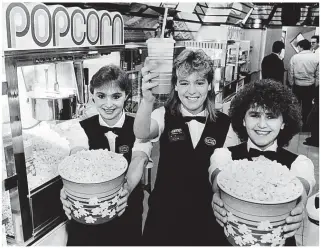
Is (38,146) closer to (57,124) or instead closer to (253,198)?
(57,124)

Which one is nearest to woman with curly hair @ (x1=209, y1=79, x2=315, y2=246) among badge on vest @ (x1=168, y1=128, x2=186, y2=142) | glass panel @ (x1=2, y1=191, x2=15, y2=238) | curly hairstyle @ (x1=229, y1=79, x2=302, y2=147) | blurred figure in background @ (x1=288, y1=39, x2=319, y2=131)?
curly hairstyle @ (x1=229, y1=79, x2=302, y2=147)

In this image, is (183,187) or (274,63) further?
(274,63)

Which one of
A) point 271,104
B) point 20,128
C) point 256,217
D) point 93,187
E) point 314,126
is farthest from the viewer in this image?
point 314,126

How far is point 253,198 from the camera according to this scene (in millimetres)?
1113

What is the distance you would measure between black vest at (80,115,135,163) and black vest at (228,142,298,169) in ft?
1.81

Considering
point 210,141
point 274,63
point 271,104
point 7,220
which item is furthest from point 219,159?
point 274,63

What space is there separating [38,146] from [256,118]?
1.05m

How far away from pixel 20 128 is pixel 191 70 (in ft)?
2.67

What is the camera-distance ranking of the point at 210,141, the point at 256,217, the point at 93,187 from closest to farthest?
the point at 256,217 < the point at 93,187 < the point at 210,141

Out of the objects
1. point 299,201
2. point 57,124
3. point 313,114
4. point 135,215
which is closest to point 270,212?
point 299,201

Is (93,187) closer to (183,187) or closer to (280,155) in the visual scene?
(183,187)

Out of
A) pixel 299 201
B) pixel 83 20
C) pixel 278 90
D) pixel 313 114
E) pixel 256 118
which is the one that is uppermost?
pixel 83 20

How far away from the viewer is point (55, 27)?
1.49 meters

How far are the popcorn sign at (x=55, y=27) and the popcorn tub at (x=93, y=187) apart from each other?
54cm
